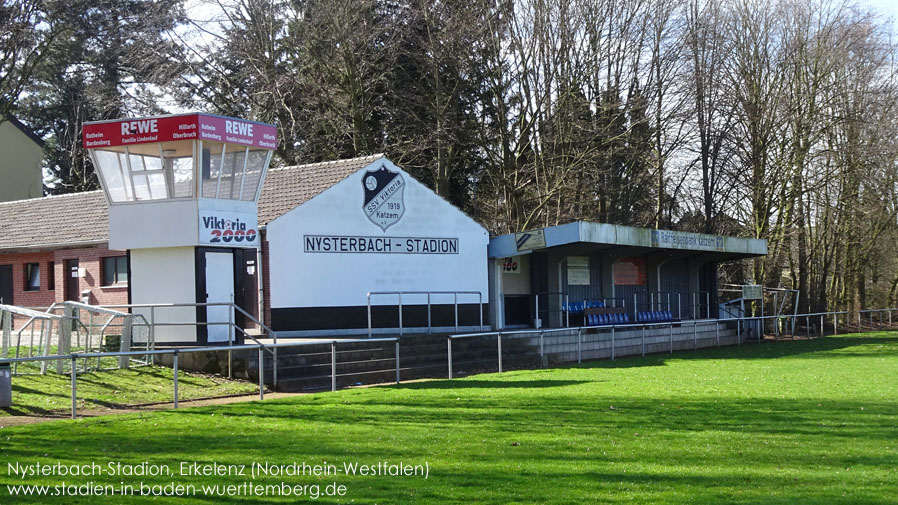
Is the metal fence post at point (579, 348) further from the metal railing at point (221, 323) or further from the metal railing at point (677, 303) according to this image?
the metal railing at point (677, 303)

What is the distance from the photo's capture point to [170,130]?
19.9 metres

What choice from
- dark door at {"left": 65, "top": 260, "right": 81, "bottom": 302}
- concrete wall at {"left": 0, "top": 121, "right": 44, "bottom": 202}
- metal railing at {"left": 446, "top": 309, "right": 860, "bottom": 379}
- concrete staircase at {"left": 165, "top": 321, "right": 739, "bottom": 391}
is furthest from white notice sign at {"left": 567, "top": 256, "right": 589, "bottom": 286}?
concrete wall at {"left": 0, "top": 121, "right": 44, "bottom": 202}

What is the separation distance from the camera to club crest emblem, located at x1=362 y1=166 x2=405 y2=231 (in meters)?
25.0

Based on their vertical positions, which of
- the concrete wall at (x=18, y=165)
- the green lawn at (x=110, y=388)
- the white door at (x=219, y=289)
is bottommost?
the green lawn at (x=110, y=388)

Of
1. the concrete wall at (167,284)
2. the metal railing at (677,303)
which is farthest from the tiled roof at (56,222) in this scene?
the metal railing at (677,303)

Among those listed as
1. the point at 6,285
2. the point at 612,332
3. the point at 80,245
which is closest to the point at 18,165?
the point at 6,285

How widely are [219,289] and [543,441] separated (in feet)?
38.0

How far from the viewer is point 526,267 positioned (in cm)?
2944

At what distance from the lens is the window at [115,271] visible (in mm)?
25484

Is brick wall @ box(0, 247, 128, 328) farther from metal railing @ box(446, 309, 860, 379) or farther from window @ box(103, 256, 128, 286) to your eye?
metal railing @ box(446, 309, 860, 379)

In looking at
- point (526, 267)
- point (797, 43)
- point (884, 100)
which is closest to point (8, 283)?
point (526, 267)

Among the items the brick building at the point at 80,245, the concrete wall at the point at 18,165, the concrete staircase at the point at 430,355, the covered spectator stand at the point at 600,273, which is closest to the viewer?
the concrete staircase at the point at 430,355

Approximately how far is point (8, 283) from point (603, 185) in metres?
21.3

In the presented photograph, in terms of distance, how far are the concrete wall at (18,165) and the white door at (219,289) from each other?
78.1ft
